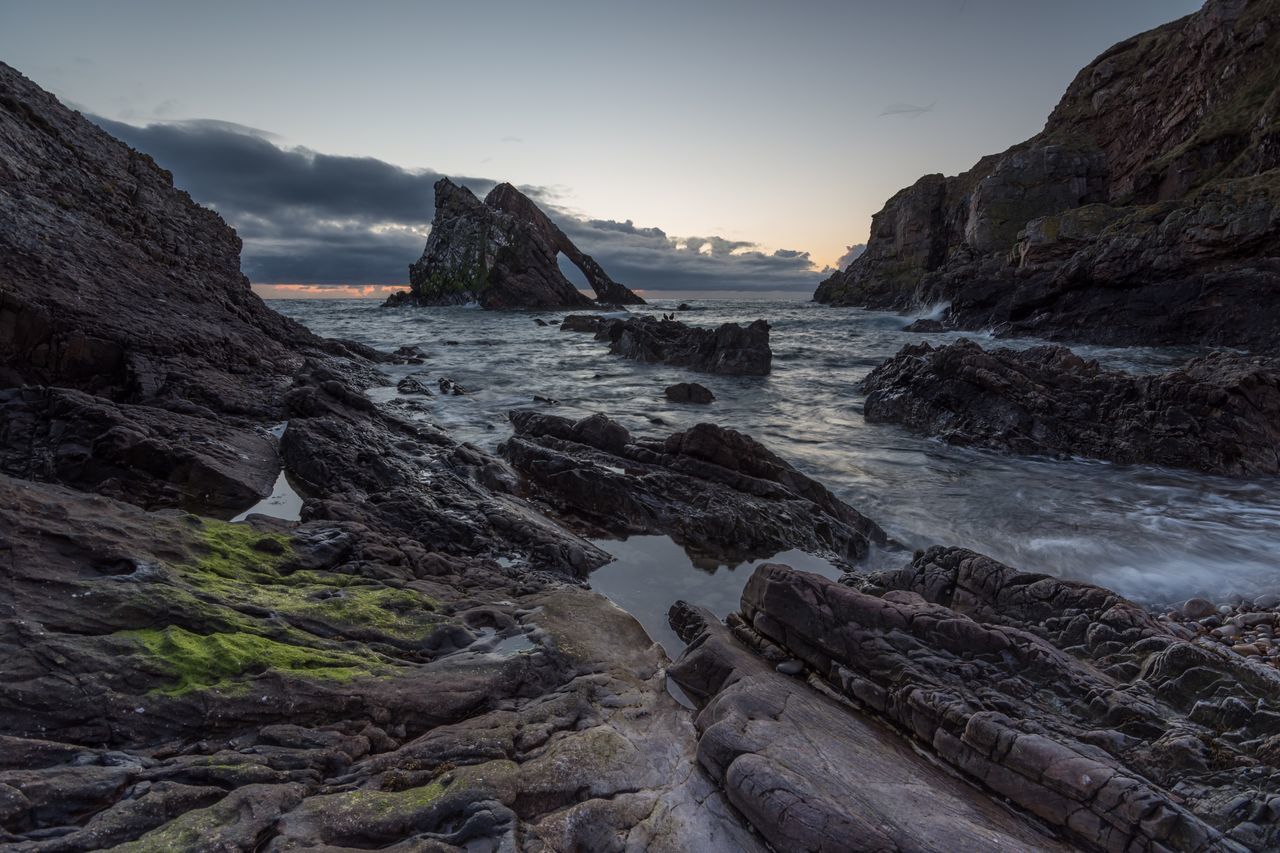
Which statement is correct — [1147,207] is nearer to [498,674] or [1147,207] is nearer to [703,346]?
[703,346]

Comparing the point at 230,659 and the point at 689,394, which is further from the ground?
the point at 689,394

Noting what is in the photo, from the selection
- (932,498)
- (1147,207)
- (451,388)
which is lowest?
(932,498)

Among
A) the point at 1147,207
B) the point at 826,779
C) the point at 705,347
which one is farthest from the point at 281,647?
the point at 1147,207

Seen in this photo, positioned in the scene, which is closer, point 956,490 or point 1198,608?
point 1198,608

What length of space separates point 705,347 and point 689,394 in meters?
8.72

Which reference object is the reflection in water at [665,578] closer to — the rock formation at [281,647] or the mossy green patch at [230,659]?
the rock formation at [281,647]

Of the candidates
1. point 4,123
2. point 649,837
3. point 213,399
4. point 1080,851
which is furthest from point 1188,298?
point 4,123

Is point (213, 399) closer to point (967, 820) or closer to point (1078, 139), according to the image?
point (967, 820)

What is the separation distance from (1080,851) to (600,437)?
9.21 meters

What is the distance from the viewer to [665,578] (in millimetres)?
7590

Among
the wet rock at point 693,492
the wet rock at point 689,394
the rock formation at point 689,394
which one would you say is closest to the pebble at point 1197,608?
the wet rock at point 693,492

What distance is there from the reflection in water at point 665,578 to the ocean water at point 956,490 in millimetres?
33

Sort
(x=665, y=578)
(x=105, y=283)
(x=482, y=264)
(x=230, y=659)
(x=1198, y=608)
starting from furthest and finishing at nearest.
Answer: (x=482, y=264)
(x=105, y=283)
(x=665, y=578)
(x=1198, y=608)
(x=230, y=659)

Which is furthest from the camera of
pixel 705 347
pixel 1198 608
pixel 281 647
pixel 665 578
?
pixel 705 347
